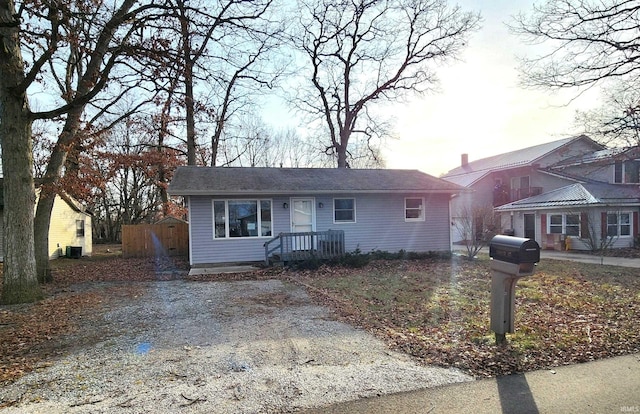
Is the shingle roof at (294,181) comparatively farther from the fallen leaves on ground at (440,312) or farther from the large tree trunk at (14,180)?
the large tree trunk at (14,180)

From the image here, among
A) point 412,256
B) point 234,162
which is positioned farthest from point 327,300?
point 234,162

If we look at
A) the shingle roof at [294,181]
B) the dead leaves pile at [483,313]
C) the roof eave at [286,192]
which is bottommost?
the dead leaves pile at [483,313]

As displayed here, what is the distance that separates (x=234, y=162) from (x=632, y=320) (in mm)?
28405

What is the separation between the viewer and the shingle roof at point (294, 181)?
12.7 m

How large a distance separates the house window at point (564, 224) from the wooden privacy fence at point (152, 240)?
63.3 feet

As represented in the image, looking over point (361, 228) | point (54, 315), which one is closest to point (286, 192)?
point (361, 228)

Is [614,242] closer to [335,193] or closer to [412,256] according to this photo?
[412,256]

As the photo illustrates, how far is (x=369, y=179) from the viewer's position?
15680 millimetres

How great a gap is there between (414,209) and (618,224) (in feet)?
37.4

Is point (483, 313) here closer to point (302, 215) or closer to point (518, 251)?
point (518, 251)

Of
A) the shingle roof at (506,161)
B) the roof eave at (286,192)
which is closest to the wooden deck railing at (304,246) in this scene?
the roof eave at (286,192)

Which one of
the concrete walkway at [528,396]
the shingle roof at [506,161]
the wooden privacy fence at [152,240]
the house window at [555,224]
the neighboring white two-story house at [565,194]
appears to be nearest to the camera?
the concrete walkway at [528,396]

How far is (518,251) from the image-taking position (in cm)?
429

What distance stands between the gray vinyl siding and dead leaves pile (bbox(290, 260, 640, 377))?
280 centimetres
